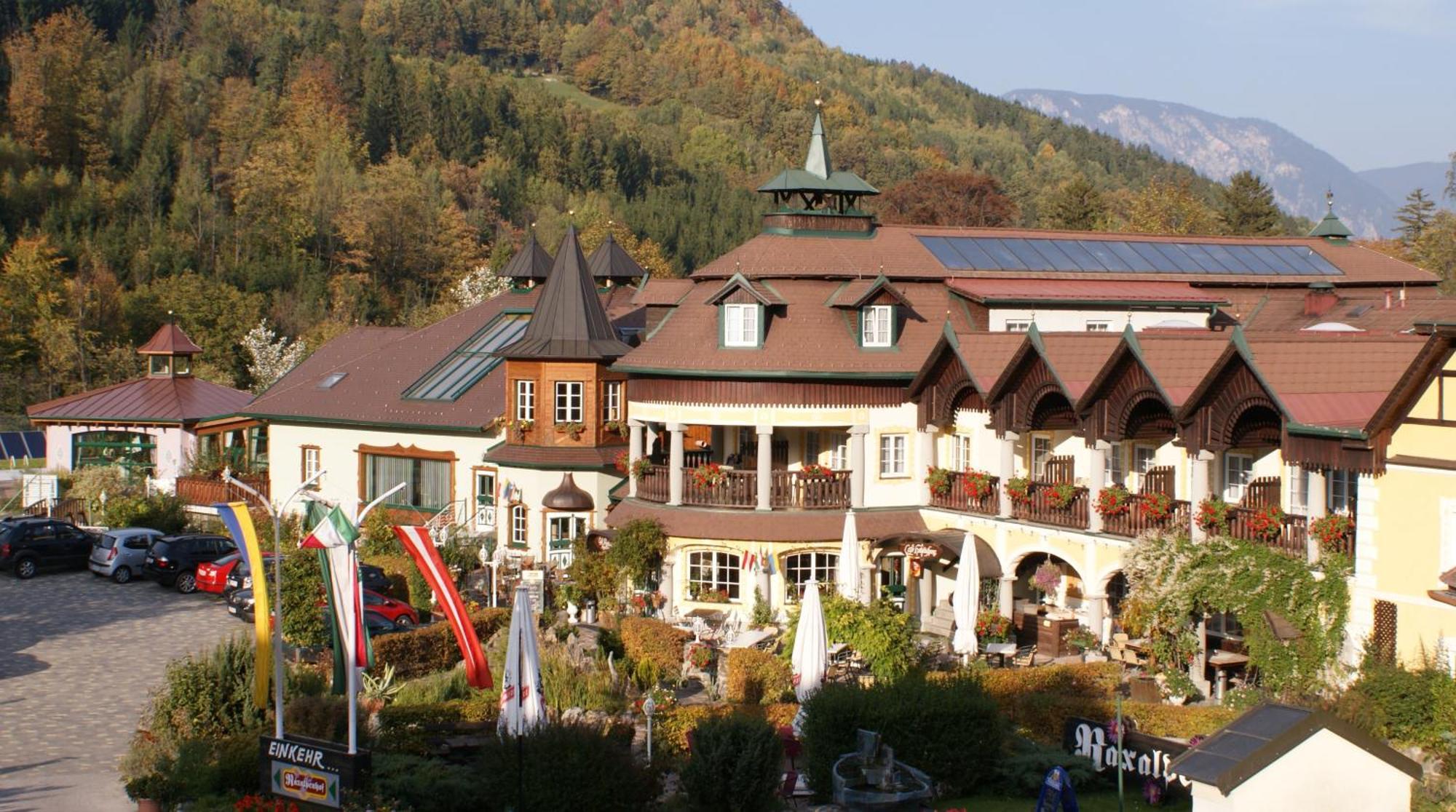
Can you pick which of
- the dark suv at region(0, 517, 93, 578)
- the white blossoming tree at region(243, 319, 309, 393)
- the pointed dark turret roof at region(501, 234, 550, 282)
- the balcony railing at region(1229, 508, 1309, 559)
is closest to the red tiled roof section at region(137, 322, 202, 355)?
the pointed dark turret roof at region(501, 234, 550, 282)

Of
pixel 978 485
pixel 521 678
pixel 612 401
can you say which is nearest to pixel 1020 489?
pixel 978 485

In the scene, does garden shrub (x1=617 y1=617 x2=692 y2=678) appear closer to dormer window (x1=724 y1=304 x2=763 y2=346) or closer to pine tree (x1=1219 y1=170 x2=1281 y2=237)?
dormer window (x1=724 y1=304 x2=763 y2=346)

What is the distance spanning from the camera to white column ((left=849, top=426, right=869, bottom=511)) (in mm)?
37219

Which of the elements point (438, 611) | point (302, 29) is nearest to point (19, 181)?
point (302, 29)

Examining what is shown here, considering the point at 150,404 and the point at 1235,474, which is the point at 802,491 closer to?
the point at 1235,474

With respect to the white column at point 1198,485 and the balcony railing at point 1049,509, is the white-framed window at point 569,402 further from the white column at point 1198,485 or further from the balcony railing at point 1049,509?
the white column at point 1198,485

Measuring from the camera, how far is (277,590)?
22.6m

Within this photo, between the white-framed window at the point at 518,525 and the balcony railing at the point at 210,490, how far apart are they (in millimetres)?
9855

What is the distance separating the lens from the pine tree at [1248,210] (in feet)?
304

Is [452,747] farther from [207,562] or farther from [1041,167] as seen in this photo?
[1041,167]

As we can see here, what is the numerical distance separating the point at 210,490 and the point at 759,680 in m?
25.0

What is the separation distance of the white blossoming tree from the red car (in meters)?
32.3

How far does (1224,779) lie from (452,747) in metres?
12.2

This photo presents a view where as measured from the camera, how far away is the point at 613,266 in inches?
2010
